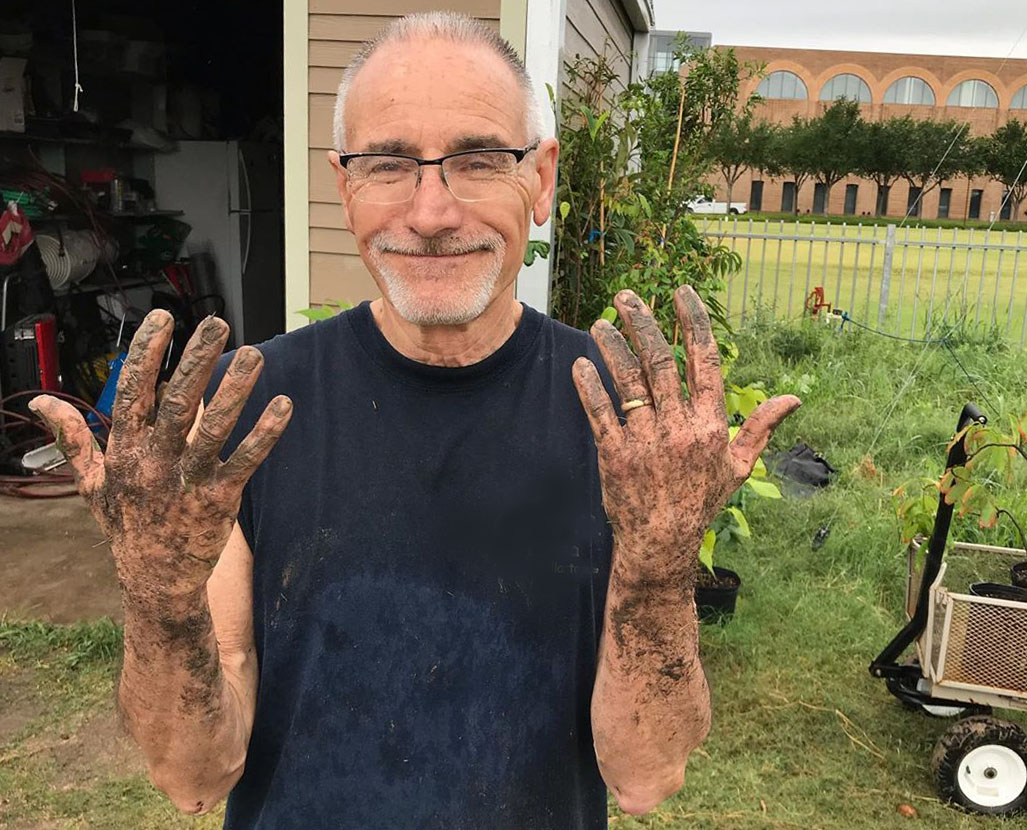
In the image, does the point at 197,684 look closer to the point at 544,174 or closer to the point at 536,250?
the point at 544,174

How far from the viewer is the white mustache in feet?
3.89

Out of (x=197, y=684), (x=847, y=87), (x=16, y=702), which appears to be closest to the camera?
(x=197, y=684)

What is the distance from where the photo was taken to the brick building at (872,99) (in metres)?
→ 41.5

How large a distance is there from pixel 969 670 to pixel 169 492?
107 inches

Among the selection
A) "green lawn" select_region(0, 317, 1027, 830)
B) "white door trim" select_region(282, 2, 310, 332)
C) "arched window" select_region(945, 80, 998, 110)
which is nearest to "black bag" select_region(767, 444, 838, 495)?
"green lawn" select_region(0, 317, 1027, 830)

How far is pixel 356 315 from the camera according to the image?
1.27 m

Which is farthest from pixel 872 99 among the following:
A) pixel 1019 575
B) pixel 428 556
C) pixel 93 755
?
pixel 428 556

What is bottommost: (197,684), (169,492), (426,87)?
(197,684)

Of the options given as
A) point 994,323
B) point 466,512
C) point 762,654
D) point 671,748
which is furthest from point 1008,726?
point 994,323

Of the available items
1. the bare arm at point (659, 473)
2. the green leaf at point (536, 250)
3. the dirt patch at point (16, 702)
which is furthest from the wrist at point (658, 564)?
the dirt patch at point (16, 702)

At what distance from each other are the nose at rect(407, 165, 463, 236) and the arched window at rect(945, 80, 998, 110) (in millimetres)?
41297

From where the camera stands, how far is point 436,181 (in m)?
1.18

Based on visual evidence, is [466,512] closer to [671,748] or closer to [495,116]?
[671,748]

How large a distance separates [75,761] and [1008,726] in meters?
3.02
